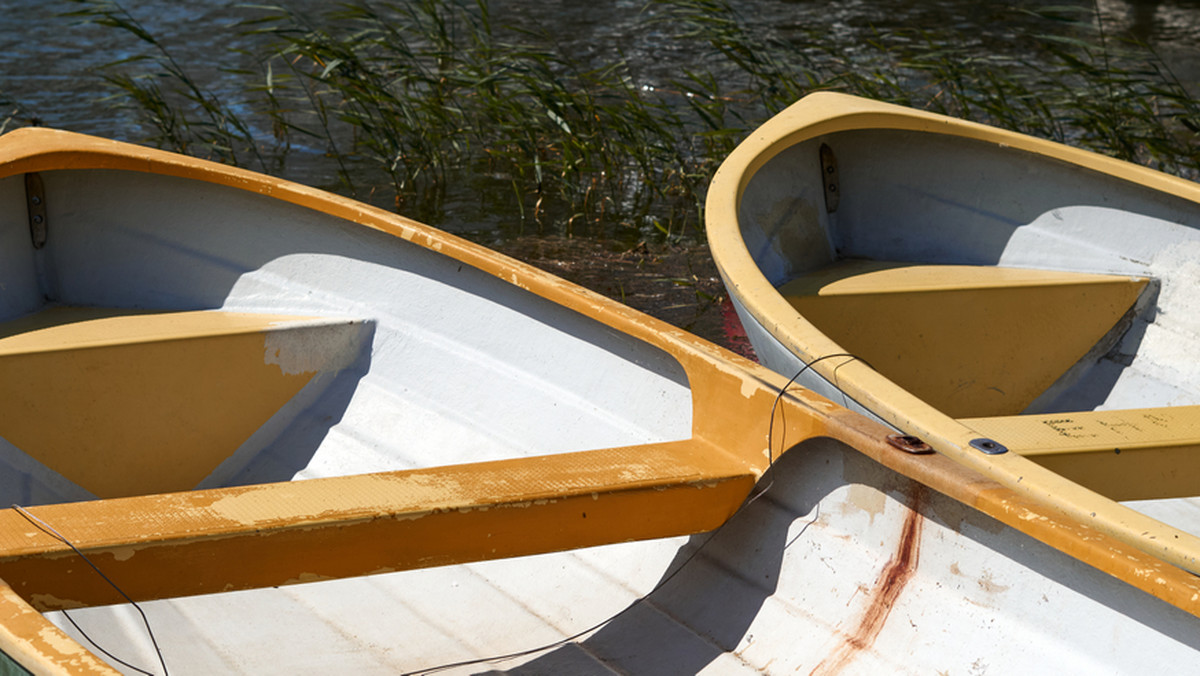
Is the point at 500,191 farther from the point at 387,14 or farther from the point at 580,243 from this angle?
the point at 387,14

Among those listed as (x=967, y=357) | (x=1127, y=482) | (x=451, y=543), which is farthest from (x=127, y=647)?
(x=967, y=357)

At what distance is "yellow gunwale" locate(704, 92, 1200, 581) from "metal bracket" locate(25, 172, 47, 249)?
5.47ft

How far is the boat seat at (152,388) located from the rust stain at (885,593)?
1.38 metres

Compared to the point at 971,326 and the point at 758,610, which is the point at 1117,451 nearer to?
the point at 758,610

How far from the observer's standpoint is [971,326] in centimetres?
270

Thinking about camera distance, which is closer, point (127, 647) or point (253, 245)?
point (127, 647)

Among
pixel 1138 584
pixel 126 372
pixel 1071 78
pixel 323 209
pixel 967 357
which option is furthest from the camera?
pixel 1071 78

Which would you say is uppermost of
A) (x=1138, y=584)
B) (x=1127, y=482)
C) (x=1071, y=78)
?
(x=1138, y=584)

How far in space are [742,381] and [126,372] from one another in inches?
53.8

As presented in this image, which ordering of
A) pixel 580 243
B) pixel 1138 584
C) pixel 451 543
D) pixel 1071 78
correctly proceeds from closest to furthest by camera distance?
pixel 1138 584 → pixel 451 543 → pixel 580 243 → pixel 1071 78

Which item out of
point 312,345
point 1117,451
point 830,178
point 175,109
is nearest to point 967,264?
point 830,178

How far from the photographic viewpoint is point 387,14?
8.79 meters

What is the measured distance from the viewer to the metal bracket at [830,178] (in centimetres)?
316

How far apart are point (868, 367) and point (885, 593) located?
0.37 meters
